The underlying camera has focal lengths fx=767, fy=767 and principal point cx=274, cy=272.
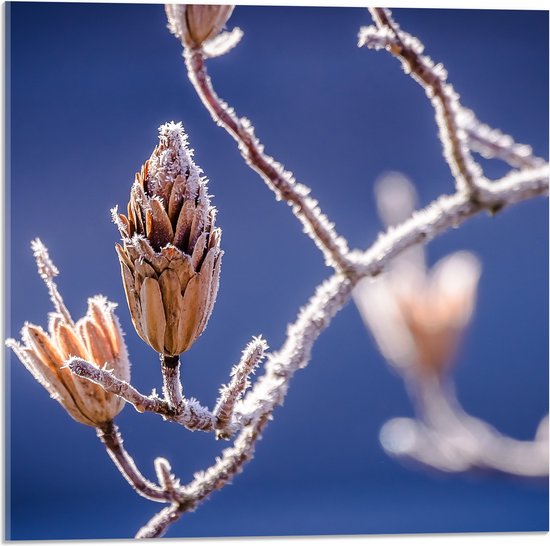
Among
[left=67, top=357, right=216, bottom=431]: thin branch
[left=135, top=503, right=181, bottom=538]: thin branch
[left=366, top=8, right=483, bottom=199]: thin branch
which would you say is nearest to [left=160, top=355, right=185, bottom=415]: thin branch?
[left=67, top=357, right=216, bottom=431]: thin branch

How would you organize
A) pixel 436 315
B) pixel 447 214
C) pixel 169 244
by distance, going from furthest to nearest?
pixel 436 315, pixel 447 214, pixel 169 244

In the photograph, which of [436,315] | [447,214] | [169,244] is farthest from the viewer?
[436,315]

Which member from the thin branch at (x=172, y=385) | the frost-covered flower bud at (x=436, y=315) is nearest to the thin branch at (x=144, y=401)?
the thin branch at (x=172, y=385)

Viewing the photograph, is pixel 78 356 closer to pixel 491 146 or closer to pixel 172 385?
pixel 172 385

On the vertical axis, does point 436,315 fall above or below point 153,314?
above

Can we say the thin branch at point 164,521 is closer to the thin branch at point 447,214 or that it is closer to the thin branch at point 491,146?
the thin branch at point 447,214

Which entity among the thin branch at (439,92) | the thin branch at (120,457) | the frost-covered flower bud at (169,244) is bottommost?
the thin branch at (120,457)

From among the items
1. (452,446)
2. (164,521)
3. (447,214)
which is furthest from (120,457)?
(452,446)
